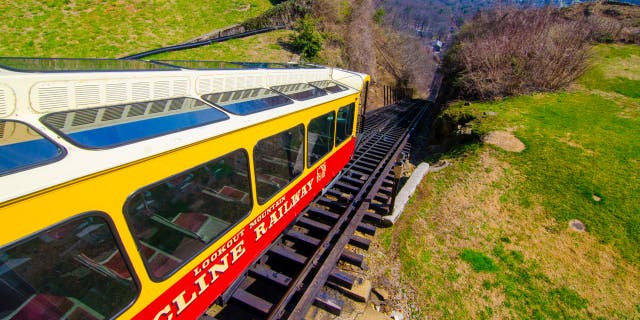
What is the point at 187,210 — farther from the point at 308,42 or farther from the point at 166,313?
the point at 308,42

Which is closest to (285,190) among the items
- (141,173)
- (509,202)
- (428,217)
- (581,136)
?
(141,173)

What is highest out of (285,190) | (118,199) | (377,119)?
(118,199)

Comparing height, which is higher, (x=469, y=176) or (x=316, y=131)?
(x=316, y=131)

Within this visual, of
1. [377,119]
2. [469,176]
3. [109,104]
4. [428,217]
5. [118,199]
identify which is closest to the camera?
[118,199]

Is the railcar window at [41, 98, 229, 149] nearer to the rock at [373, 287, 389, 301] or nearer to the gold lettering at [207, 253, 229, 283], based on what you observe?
the gold lettering at [207, 253, 229, 283]

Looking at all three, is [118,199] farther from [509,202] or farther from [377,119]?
[377,119]

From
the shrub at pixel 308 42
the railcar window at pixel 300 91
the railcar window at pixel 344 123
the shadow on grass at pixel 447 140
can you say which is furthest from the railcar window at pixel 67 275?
the shrub at pixel 308 42

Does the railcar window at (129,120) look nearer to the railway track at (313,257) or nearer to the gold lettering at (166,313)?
the gold lettering at (166,313)
